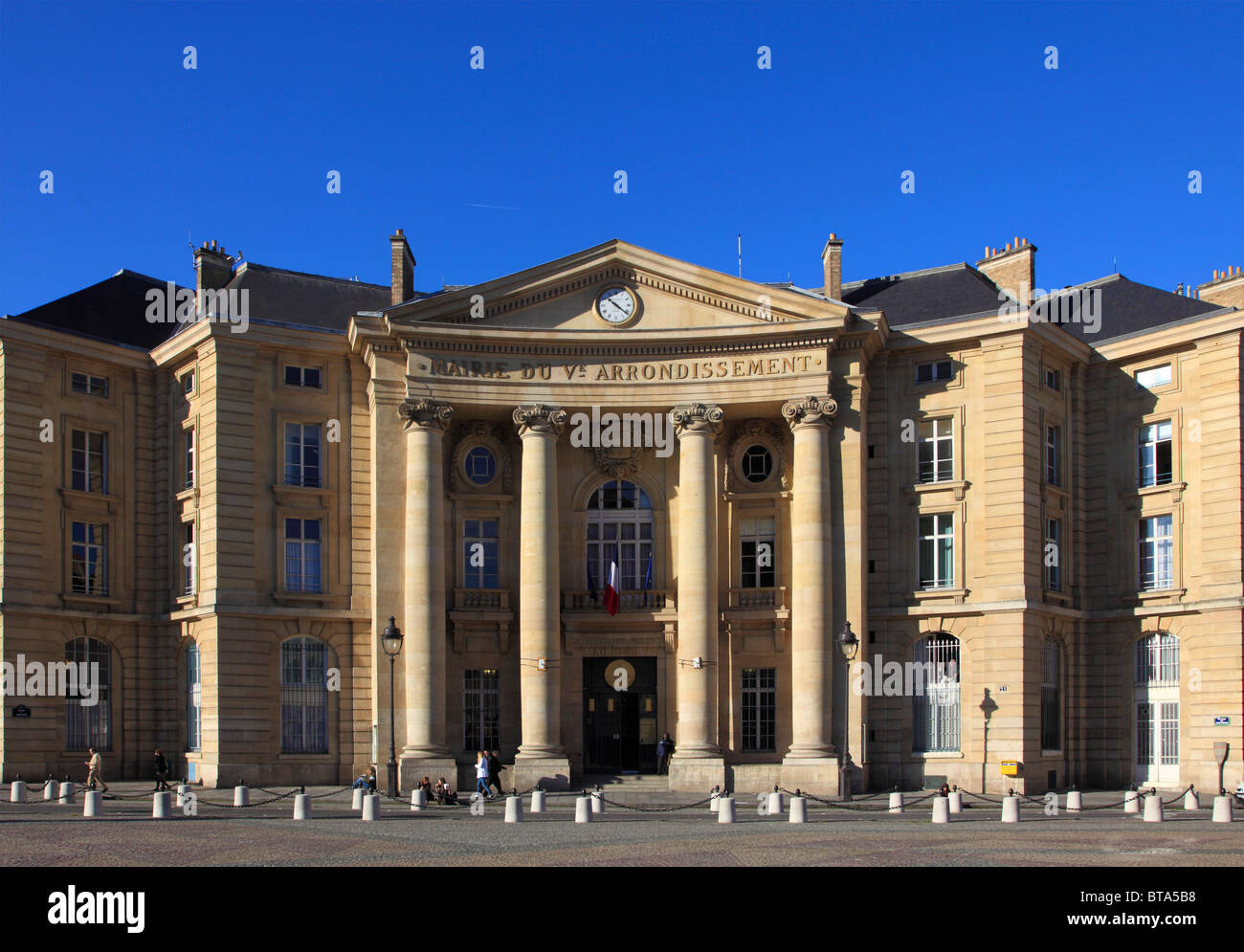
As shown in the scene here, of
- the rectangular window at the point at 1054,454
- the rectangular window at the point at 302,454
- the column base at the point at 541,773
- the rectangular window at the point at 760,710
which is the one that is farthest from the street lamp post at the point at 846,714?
the rectangular window at the point at 302,454

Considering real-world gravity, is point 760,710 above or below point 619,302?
below

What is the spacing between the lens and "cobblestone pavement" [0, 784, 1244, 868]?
25.7 metres

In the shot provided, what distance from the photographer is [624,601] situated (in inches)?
1925

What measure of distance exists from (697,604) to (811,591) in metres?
3.62

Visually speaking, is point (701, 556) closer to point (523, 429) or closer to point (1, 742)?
point (523, 429)

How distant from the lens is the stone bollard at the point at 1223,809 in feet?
116

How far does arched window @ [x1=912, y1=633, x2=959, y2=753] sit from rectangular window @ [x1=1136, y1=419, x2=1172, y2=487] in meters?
8.98

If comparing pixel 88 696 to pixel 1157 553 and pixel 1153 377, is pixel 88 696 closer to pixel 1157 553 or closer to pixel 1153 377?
pixel 1157 553

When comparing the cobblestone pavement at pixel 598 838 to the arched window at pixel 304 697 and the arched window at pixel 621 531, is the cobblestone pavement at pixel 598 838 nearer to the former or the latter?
the arched window at pixel 304 697

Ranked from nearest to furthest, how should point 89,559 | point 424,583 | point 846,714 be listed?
point 846,714
point 424,583
point 89,559

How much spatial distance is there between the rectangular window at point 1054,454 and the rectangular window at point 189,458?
2890 centimetres

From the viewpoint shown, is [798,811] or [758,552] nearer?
[798,811]

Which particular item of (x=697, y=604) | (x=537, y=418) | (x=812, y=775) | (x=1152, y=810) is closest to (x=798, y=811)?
(x=1152, y=810)

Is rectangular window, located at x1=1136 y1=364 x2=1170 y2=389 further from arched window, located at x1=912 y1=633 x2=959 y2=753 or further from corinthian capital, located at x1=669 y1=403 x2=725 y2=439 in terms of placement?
corinthian capital, located at x1=669 y1=403 x2=725 y2=439
